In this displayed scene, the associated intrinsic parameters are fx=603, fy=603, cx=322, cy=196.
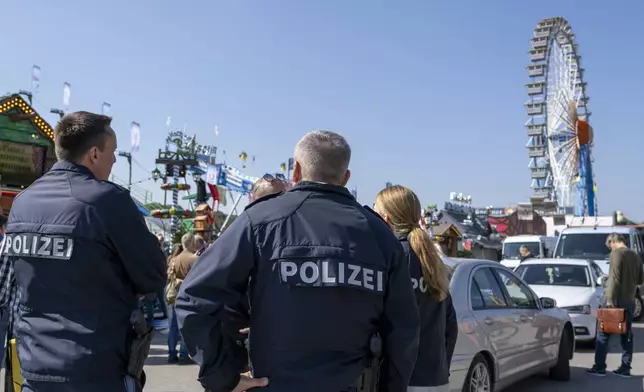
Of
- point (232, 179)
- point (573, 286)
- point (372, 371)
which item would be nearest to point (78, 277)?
point (372, 371)

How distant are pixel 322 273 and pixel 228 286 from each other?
33 centimetres

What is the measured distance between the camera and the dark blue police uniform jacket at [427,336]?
334 cm

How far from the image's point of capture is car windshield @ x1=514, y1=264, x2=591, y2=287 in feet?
34.7

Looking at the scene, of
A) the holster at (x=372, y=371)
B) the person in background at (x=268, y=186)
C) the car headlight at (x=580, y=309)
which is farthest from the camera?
A: the car headlight at (x=580, y=309)

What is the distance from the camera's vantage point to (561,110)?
43.2m

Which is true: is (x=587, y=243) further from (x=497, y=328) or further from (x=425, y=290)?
(x=425, y=290)

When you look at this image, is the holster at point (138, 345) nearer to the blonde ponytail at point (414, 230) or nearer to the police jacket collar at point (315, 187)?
the police jacket collar at point (315, 187)

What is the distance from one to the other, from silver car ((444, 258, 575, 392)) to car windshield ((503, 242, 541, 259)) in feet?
41.5

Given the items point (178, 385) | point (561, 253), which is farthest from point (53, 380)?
point (561, 253)

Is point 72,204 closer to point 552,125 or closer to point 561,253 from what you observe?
point 561,253

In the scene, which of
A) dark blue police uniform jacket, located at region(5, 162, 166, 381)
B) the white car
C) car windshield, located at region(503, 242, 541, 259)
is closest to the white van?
car windshield, located at region(503, 242, 541, 259)

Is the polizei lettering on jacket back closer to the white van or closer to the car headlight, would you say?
the car headlight

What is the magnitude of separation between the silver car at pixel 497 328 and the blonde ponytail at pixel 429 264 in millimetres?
1780

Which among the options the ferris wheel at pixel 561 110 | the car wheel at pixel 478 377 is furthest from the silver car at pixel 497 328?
the ferris wheel at pixel 561 110
